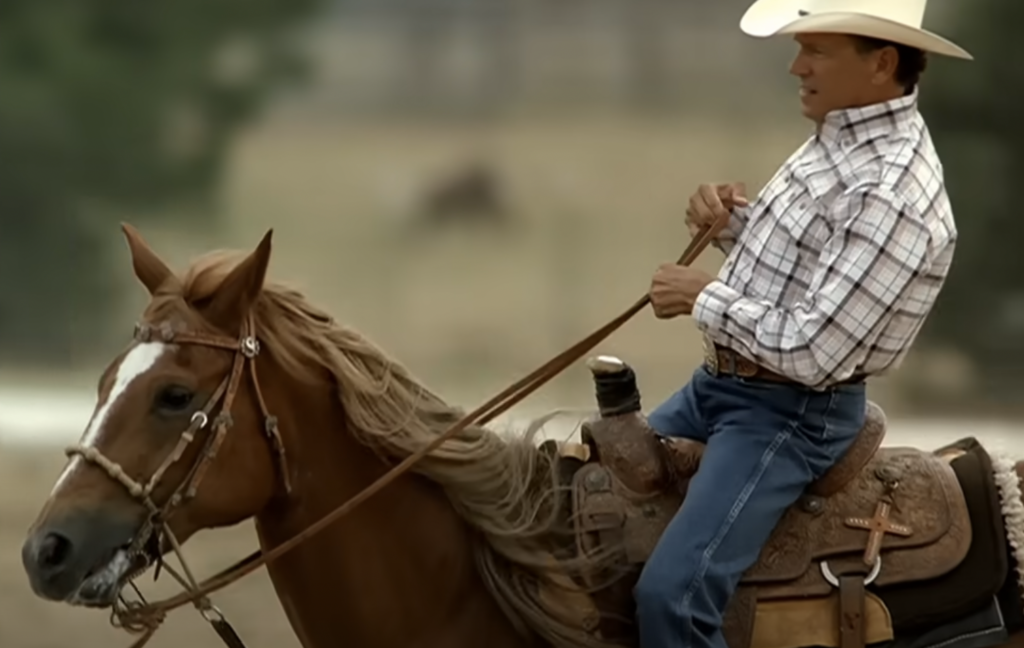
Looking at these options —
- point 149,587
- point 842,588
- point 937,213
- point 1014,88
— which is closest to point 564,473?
point 842,588

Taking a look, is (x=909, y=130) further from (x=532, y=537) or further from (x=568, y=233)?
(x=568, y=233)

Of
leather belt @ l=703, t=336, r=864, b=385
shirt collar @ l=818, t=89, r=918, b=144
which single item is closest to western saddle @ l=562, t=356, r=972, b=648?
leather belt @ l=703, t=336, r=864, b=385

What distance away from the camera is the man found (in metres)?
1.82

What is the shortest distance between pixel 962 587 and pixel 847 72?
836 millimetres

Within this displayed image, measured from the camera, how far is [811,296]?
183 centimetres

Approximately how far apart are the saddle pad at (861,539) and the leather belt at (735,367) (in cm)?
20

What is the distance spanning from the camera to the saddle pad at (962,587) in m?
1.96

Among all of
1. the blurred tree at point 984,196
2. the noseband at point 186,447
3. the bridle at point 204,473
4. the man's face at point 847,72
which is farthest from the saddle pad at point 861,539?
the blurred tree at point 984,196

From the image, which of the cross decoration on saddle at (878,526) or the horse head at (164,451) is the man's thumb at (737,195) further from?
the horse head at (164,451)

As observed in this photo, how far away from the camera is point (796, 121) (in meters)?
4.63

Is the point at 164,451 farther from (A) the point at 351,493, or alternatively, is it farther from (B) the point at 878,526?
(B) the point at 878,526

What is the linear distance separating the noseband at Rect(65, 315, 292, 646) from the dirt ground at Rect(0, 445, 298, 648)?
2159 mm

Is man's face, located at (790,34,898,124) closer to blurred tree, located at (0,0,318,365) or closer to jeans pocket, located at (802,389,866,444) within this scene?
jeans pocket, located at (802,389,866,444)

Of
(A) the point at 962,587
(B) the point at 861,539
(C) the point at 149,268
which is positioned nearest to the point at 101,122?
(C) the point at 149,268
